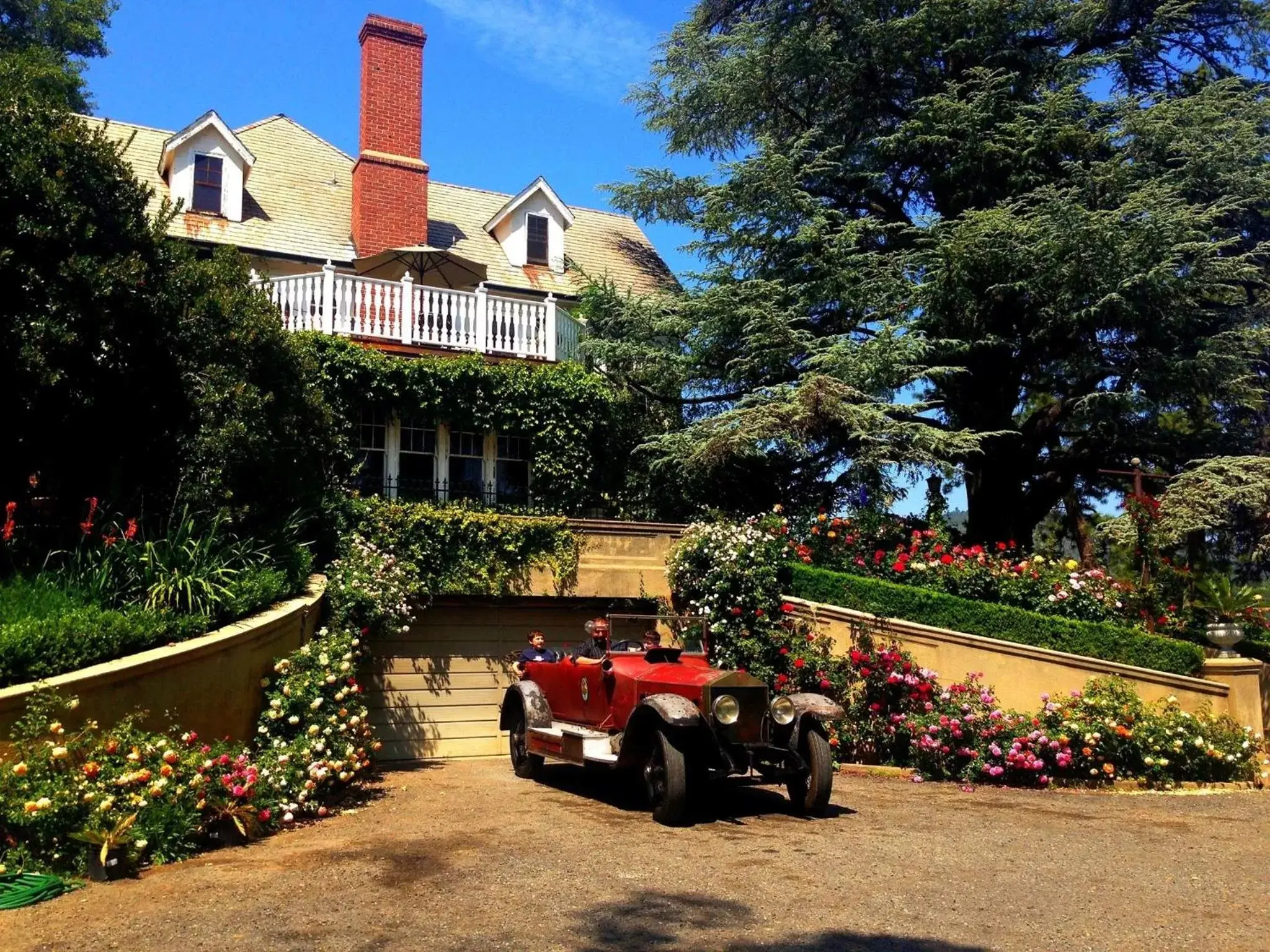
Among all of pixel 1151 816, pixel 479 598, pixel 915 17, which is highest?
pixel 915 17

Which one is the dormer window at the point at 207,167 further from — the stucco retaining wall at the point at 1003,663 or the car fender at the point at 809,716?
the car fender at the point at 809,716

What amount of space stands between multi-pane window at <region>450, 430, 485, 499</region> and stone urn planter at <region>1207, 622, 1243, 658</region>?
34.5 ft

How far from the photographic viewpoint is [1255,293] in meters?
17.5

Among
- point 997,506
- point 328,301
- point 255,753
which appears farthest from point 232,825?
point 997,506

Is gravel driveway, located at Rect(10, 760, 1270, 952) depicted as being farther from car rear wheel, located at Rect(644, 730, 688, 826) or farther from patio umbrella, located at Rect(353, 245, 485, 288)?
patio umbrella, located at Rect(353, 245, 485, 288)

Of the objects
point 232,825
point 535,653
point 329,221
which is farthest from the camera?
point 329,221

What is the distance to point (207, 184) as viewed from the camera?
60.4ft

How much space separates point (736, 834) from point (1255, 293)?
47.9ft

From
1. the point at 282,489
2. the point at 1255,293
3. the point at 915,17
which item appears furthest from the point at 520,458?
the point at 1255,293

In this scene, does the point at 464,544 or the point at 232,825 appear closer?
the point at 232,825

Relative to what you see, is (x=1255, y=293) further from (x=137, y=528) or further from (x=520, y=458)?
(x=137, y=528)

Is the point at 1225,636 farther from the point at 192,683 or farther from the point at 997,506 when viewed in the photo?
the point at 192,683

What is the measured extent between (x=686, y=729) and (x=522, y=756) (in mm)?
3408

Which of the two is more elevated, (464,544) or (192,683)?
(464,544)
